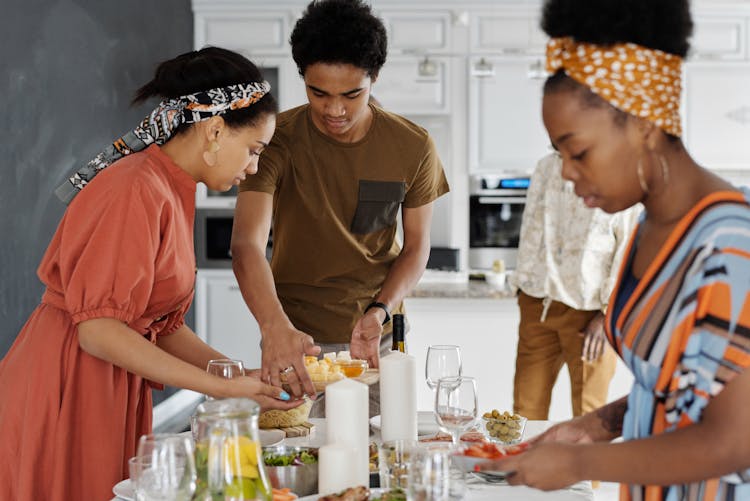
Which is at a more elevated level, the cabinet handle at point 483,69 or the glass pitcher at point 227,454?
the cabinet handle at point 483,69

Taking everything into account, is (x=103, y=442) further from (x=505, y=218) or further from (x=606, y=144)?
(x=505, y=218)

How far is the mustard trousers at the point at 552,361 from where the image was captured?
12.0 feet

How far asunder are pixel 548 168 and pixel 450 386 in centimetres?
213

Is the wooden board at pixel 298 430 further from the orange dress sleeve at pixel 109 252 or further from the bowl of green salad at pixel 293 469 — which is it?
the orange dress sleeve at pixel 109 252

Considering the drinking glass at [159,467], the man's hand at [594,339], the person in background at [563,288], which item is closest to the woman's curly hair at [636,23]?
the drinking glass at [159,467]

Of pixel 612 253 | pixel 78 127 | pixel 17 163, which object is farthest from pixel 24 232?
pixel 612 253

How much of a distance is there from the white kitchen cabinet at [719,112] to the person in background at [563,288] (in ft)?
6.50

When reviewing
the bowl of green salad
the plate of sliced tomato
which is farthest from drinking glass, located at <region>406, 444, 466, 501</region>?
the bowl of green salad

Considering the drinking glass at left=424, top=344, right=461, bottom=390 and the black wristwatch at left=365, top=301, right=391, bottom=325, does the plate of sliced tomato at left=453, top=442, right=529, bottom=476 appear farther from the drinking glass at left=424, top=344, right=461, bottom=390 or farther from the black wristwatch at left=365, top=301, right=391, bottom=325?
the black wristwatch at left=365, top=301, right=391, bottom=325

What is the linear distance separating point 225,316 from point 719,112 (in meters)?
3.29

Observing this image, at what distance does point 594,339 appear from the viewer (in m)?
3.57

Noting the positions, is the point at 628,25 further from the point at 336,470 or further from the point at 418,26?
the point at 418,26

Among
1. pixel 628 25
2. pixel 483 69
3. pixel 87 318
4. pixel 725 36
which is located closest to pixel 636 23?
pixel 628 25

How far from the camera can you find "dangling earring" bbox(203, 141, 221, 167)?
1909 millimetres
